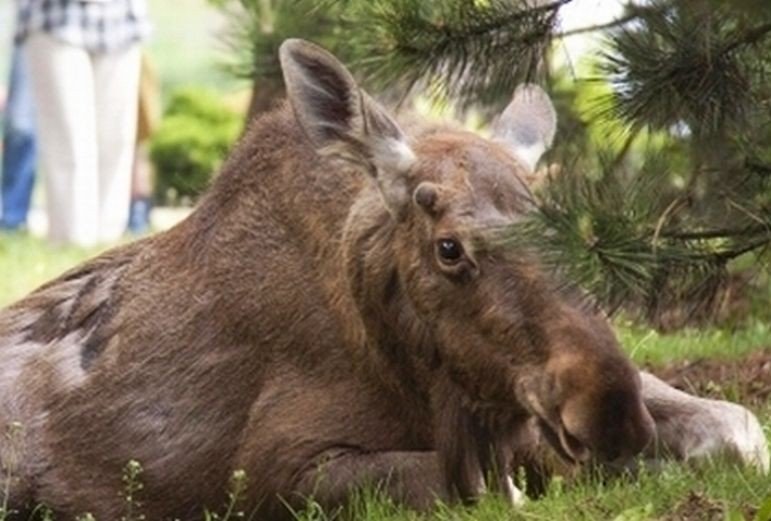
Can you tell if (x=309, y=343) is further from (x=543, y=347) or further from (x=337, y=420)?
(x=543, y=347)

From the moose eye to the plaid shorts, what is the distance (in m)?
9.91

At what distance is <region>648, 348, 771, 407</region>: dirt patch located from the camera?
11008mm

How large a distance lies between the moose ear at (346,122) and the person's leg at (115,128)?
967 cm

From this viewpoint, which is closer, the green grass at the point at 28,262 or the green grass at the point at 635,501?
the green grass at the point at 635,501

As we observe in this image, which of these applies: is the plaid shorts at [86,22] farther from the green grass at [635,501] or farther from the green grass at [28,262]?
the green grass at [635,501]

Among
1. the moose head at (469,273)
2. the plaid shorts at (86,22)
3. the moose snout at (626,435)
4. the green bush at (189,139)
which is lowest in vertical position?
the green bush at (189,139)

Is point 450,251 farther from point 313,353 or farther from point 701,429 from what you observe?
point 701,429

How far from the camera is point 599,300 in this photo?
805 cm

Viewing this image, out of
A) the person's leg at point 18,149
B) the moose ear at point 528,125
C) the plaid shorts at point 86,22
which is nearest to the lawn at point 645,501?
the moose ear at point 528,125

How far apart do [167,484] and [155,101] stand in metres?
13.9

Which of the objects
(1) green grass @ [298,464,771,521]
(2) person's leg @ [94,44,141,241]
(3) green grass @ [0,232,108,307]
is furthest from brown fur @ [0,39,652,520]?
(2) person's leg @ [94,44,141,241]

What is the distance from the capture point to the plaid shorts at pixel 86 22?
18.9m

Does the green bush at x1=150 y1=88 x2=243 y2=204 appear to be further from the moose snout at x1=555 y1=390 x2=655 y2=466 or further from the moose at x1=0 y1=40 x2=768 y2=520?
the moose snout at x1=555 y1=390 x2=655 y2=466

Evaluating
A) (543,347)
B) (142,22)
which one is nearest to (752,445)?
(543,347)
